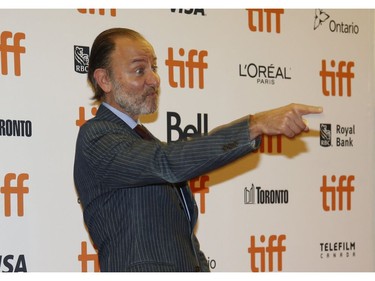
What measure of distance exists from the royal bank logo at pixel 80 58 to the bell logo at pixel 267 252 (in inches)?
42.0

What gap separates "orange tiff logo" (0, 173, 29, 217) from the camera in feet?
7.72

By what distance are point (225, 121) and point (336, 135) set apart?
633 millimetres

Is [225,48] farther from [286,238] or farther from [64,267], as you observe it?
[64,267]

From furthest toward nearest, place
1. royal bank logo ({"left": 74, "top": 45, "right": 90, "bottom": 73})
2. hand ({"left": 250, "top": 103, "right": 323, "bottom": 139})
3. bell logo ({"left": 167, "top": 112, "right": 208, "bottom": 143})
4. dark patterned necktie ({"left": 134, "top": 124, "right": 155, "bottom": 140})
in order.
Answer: bell logo ({"left": 167, "top": 112, "right": 208, "bottom": 143}) → royal bank logo ({"left": 74, "top": 45, "right": 90, "bottom": 73}) → dark patterned necktie ({"left": 134, "top": 124, "right": 155, "bottom": 140}) → hand ({"left": 250, "top": 103, "right": 323, "bottom": 139})

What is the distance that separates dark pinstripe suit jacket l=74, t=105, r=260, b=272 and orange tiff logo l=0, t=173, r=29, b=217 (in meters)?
0.65

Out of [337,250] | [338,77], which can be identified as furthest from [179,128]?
[337,250]

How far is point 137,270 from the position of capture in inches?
64.3

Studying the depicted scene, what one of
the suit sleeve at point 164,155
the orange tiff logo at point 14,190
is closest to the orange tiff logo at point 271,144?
the orange tiff logo at point 14,190

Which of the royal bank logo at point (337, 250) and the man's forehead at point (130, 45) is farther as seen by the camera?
the royal bank logo at point (337, 250)

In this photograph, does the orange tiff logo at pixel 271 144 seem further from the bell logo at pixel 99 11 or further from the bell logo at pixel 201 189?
the bell logo at pixel 99 11

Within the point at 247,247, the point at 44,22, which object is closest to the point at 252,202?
the point at 247,247

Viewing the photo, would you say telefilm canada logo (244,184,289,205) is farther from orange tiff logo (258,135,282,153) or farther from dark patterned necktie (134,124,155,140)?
dark patterned necktie (134,124,155,140)

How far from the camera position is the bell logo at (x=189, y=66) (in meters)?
2.69

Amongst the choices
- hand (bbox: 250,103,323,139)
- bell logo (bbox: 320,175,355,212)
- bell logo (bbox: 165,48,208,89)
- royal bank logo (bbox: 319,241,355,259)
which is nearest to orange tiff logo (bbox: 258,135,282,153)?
bell logo (bbox: 320,175,355,212)
